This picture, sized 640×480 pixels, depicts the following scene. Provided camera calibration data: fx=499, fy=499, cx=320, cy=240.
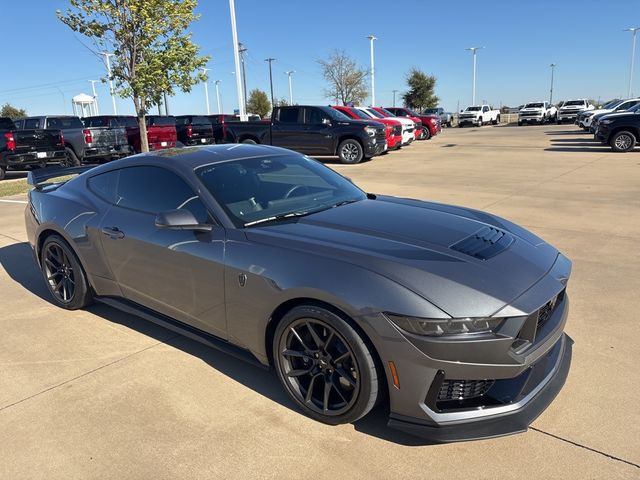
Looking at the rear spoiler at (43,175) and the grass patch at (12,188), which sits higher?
the rear spoiler at (43,175)

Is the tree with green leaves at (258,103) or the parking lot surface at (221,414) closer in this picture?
the parking lot surface at (221,414)

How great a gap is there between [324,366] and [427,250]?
0.86m

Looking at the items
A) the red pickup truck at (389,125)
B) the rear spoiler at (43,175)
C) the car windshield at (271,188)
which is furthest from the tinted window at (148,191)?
the red pickup truck at (389,125)

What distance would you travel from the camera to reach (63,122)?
18.1m

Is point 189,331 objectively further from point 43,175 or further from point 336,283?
point 43,175

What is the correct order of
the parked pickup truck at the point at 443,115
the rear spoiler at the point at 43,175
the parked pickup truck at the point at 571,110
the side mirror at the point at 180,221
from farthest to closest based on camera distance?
the parked pickup truck at the point at 443,115
the parked pickup truck at the point at 571,110
the rear spoiler at the point at 43,175
the side mirror at the point at 180,221

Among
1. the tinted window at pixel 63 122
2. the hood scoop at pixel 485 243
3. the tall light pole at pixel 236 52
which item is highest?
the tall light pole at pixel 236 52

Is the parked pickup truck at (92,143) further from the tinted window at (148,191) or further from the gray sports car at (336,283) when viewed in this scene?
the gray sports car at (336,283)

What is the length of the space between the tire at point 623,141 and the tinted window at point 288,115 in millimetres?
10757

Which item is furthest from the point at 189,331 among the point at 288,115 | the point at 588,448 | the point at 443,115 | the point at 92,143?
the point at 443,115

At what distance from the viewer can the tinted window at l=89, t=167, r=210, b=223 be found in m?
3.48

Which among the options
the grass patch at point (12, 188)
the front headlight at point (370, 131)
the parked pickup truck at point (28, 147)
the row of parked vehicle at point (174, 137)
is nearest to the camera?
the grass patch at point (12, 188)

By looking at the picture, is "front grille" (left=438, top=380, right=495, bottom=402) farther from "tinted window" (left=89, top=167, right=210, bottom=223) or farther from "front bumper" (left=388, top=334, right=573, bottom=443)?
"tinted window" (left=89, top=167, right=210, bottom=223)

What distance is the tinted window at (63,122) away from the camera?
17.9m
